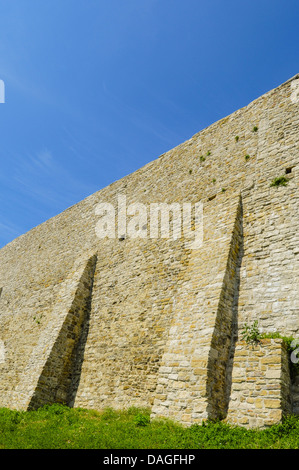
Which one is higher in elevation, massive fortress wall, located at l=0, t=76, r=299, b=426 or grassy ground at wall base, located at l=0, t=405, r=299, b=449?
massive fortress wall, located at l=0, t=76, r=299, b=426

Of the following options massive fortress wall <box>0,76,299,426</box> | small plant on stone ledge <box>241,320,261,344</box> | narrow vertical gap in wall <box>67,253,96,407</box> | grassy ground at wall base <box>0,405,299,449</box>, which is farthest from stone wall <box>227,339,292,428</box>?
narrow vertical gap in wall <box>67,253,96,407</box>

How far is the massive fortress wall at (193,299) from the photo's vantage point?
6910mm

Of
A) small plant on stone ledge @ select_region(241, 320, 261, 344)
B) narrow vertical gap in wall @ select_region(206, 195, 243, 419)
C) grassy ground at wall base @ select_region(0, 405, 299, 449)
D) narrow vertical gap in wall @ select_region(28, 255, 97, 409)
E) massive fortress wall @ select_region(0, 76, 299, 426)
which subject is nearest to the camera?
grassy ground at wall base @ select_region(0, 405, 299, 449)

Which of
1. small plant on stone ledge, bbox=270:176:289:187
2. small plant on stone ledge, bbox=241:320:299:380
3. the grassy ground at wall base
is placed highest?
small plant on stone ledge, bbox=270:176:289:187

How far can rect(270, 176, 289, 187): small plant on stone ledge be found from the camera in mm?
9000

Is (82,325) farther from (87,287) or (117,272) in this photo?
(117,272)

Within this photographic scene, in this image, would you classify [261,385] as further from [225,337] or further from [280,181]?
[280,181]

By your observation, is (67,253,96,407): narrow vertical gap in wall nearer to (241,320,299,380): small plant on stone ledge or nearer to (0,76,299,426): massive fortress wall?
(0,76,299,426): massive fortress wall

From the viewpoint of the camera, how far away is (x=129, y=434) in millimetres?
6637

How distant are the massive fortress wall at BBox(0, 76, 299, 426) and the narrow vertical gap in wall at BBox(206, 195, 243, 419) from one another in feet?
0.09

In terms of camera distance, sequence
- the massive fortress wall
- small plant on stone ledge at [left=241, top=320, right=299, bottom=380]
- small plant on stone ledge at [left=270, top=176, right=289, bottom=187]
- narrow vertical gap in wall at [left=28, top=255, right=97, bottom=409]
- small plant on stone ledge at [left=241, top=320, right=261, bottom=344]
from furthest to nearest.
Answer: narrow vertical gap in wall at [left=28, top=255, right=97, bottom=409] < small plant on stone ledge at [left=270, top=176, right=289, bottom=187] < small plant on stone ledge at [left=241, top=320, right=261, bottom=344] < the massive fortress wall < small plant on stone ledge at [left=241, top=320, right=299, bottom=380]

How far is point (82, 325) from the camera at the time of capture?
41.8 feet
